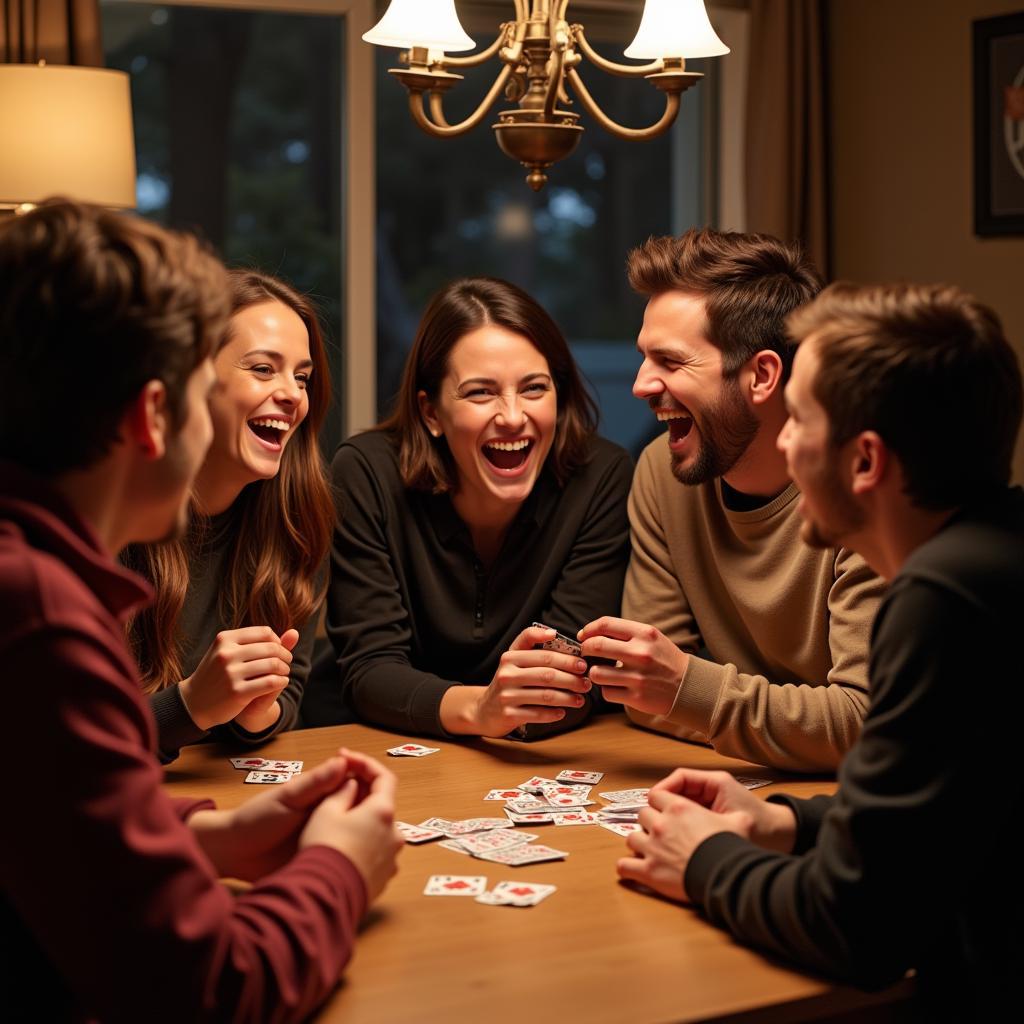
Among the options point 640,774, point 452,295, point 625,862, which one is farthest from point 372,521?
point 625,862

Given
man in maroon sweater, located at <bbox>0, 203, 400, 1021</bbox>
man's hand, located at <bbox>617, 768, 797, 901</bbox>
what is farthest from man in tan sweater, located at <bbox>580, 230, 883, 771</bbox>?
man in maroon sweater, located at <bbox>0, 203, 400, 1021</bbox>

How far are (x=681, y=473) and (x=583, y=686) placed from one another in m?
0.50

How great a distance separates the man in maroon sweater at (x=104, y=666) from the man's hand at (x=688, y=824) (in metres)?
0.40

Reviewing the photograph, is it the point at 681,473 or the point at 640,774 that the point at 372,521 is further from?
the point at 640,774

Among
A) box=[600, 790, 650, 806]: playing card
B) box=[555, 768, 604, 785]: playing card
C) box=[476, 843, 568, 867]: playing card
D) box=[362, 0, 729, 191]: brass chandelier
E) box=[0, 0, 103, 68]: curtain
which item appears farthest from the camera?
box=[0, 0, 103, 68]: curtain

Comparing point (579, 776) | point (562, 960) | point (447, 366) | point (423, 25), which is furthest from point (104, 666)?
point (447, 366)

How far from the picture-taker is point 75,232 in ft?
4.13

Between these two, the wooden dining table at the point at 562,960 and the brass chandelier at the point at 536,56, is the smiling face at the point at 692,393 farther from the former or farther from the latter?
the wooden dining table at the point at 562,960

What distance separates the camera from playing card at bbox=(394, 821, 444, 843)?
1.86 metres

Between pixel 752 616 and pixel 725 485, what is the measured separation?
0.88 ft

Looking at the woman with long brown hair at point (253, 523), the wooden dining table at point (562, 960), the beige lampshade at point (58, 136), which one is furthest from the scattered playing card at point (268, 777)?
the beige lampshade at point (58, 136)

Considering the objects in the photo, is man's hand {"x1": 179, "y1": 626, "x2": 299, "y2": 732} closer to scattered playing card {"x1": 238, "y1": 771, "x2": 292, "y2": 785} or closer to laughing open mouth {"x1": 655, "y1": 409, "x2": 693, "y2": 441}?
scattered playing card {"x1": 238, "y1": 771, "x2": 292, "y2": 785}

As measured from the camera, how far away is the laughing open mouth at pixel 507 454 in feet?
9.12

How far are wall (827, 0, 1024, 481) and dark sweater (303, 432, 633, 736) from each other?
234cm
